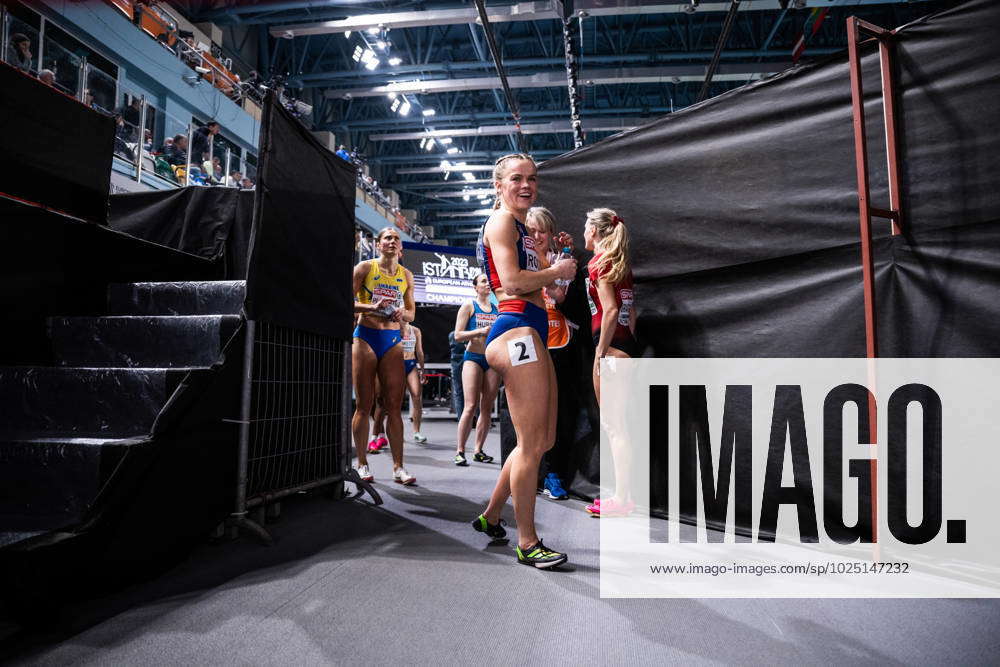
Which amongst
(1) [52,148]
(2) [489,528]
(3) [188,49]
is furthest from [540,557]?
(3) [188,49]

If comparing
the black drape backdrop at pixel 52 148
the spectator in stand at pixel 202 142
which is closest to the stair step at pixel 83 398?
the black drape backdrop at pixel 52 148

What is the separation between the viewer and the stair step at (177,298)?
314cm

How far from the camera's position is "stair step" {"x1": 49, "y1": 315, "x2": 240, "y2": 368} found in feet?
8.93

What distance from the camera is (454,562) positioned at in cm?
231

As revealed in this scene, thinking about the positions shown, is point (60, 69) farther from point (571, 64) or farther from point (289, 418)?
point (571, 64)

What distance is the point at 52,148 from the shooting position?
313 centimetres

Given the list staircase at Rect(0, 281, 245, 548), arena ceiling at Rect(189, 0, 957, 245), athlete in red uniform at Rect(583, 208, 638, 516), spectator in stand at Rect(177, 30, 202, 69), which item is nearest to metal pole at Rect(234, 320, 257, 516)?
staircase at Rect(0, 281, 245, 548)

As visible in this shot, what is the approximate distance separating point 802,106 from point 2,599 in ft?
12.1

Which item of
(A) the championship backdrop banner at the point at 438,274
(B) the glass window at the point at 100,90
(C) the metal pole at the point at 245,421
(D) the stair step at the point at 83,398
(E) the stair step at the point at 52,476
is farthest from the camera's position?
(A) the championship backdrop banner at the point at 438,274

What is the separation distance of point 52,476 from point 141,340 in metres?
0.91

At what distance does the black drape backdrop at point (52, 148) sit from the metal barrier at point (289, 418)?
155 cm

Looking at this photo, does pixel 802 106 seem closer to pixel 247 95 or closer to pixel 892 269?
pixel 892 269

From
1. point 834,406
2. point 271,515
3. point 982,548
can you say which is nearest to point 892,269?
point 834,406

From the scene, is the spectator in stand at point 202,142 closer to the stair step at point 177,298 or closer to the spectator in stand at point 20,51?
the spectator in stand at point 20,51
